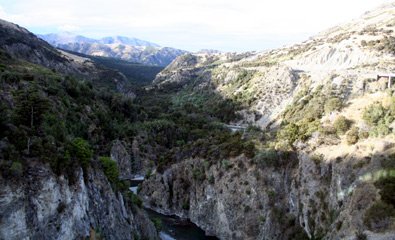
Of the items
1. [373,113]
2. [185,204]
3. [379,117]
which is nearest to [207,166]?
[185,204]

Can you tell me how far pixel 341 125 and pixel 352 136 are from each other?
3.88 m

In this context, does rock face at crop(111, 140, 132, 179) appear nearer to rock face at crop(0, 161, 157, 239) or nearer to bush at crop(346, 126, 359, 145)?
rock face at crop(0, 161, 157, 239)

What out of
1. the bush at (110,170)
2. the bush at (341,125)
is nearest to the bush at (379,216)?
the bush at (341,125)

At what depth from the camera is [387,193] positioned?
3719cm

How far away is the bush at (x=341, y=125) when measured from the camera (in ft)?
175

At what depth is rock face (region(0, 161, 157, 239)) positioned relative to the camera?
3112 centimetres

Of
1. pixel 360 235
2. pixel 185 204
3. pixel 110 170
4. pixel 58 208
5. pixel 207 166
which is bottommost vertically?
pixel 185 204

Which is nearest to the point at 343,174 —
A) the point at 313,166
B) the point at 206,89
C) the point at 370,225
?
the point at 313,166

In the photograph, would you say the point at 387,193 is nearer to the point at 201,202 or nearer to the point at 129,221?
the point at 129,221

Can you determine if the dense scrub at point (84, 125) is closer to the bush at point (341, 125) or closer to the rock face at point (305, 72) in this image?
the rock face at point (305, 72)

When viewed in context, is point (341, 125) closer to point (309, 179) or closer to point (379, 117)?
point (379, 117)

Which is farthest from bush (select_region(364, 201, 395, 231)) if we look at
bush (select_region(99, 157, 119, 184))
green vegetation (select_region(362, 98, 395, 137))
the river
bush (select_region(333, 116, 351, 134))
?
the river

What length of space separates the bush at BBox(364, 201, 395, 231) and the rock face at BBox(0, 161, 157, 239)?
24173mm

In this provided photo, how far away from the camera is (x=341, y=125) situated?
176 ft
